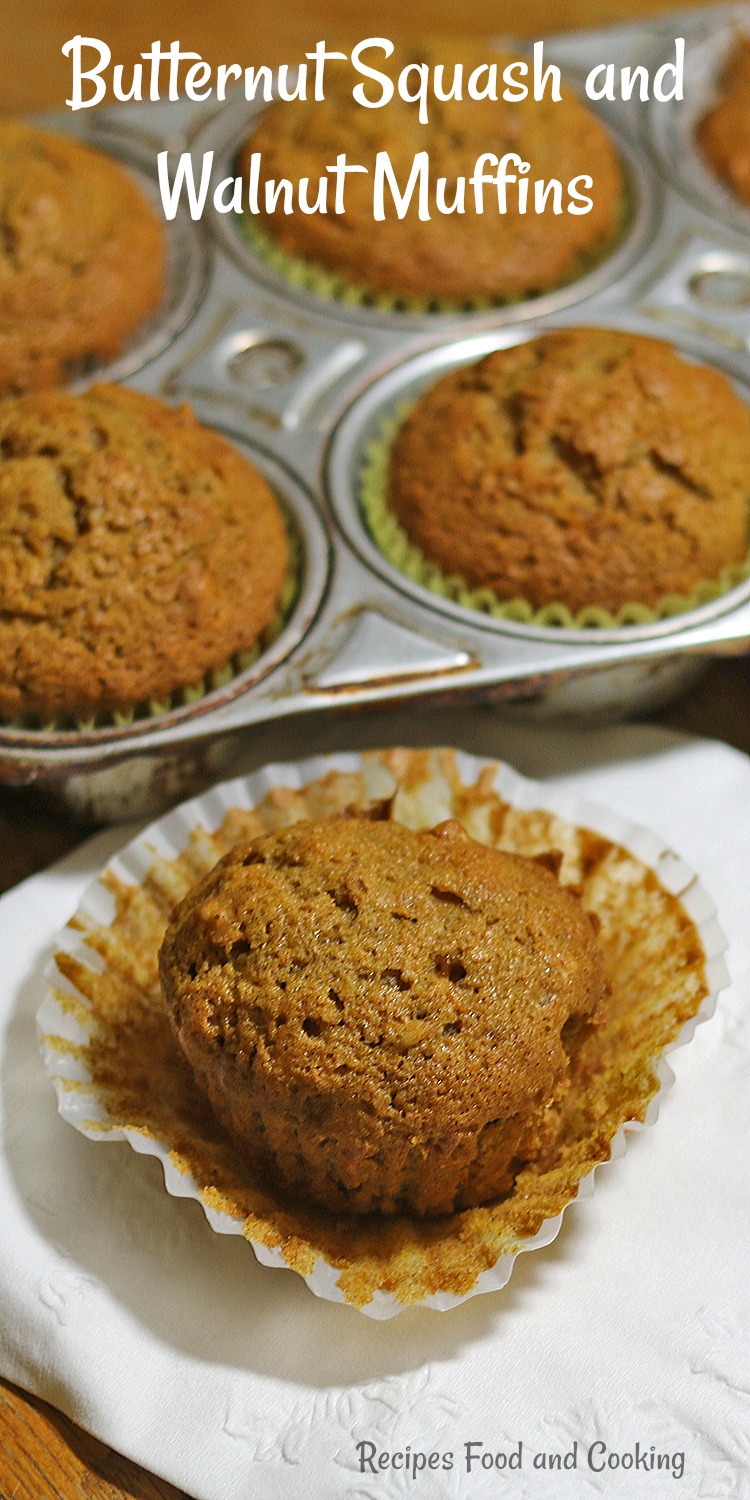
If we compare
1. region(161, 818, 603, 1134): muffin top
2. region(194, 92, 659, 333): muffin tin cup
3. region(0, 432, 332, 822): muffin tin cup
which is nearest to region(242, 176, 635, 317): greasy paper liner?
region(194, 92, 659, 333): muffin tin cup

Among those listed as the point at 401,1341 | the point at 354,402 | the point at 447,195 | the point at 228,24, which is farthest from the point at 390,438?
the point at 228,24

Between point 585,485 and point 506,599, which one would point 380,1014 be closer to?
point 506,599

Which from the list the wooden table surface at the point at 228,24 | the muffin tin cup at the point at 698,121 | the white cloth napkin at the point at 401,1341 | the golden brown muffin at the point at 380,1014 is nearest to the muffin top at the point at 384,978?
the golden brown muffin at the point at 380,1014

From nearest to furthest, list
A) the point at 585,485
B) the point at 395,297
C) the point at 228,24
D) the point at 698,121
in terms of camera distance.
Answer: the point at 585,485
the point at 395,297
the point at 698,121
the point at 228,24

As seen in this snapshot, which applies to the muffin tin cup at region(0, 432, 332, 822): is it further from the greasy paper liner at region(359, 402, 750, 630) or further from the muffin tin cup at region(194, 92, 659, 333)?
the muffin tin cup at region(194, 92, 659, 333)

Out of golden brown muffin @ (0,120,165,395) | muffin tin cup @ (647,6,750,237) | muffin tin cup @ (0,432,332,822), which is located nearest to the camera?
muffin tin cup @ (0,432,332,822)
